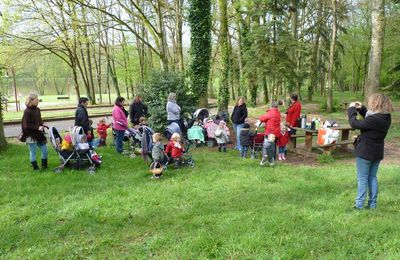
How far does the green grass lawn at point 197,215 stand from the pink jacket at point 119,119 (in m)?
2.00

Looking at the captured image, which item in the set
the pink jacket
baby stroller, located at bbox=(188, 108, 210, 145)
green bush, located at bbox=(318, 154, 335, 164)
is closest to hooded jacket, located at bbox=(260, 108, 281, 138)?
green bush, located at bbox=(318, 154, 335, 164)

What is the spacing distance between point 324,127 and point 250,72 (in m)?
9.63

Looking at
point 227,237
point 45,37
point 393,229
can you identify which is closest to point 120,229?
point 227,237

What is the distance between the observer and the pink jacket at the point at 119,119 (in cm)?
930

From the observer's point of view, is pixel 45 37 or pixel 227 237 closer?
pixel 227 237

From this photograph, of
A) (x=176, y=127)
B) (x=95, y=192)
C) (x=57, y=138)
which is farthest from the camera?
(x=176, y=127)

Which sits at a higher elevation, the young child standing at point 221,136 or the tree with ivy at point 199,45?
the tree with ivy at point 199,45

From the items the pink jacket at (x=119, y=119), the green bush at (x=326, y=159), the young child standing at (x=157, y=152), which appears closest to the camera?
the young child standing at (x=157, y=152)

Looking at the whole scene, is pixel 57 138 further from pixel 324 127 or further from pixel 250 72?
pixel 250 72

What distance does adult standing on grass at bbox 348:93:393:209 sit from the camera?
4.65 meters

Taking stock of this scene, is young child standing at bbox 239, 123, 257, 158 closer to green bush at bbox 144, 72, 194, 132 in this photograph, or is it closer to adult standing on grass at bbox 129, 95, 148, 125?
green bush at bbox 144, 72, 194, 132

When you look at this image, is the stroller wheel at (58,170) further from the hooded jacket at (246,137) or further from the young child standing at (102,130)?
the hooded jacket at (246,137)

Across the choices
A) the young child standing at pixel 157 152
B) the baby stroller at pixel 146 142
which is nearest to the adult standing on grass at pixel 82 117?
the baby stroller at pixel 146 142

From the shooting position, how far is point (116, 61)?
3862 cm
